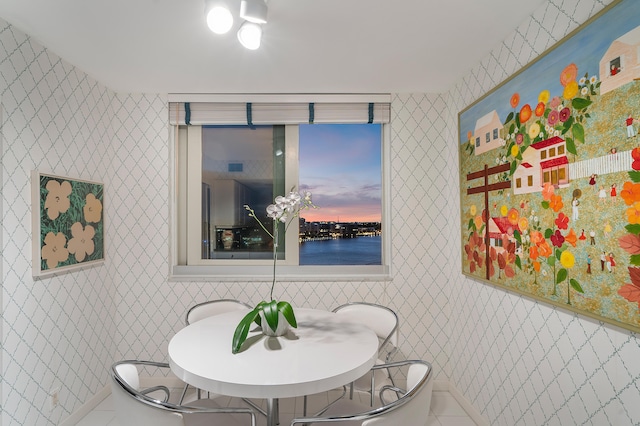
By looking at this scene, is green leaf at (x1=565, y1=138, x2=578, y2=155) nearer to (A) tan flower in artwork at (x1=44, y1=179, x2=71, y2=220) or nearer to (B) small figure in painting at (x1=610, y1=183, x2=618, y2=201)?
(B) small figure in painting at (x1=610, y1=183, x2=618, y2=201)

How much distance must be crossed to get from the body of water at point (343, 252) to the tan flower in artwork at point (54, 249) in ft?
5.80

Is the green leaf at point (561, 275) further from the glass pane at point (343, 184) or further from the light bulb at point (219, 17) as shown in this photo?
the light bulb at point (219, 17)

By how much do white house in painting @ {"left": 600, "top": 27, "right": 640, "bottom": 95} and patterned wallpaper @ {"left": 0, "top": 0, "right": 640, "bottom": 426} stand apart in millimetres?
265

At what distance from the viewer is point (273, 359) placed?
1529 mm

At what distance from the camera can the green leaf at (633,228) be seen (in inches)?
47.9

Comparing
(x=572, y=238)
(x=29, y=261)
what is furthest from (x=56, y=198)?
(x=572, y=238)

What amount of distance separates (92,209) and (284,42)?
1.90m

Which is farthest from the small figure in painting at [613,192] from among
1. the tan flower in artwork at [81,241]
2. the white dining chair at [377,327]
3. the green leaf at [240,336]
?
the tan flower in artwork at [81,241]

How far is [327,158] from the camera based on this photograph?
3252 mm

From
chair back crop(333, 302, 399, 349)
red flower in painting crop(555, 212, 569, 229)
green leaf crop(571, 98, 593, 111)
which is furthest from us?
chair back crop(333, 302, 399, 349)

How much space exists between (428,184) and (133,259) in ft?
8.50

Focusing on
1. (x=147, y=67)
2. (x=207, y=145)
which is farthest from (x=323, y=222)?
(x=147, y=67)

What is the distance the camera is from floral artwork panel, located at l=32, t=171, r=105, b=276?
2127mm

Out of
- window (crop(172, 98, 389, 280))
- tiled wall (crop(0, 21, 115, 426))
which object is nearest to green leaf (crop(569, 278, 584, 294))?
window (crop(172, 98, 389, 280))
